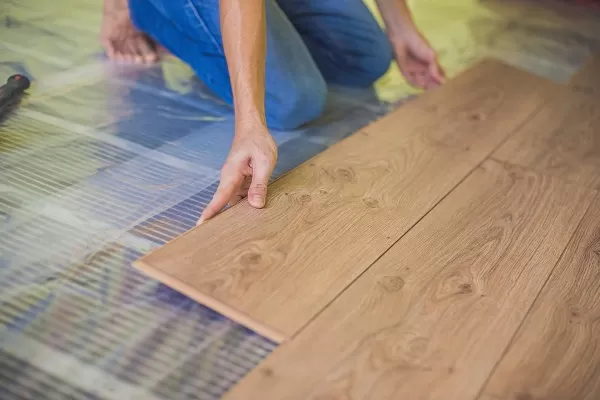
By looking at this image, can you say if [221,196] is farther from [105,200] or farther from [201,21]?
[201,21]

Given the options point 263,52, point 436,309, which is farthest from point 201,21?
point 436,309

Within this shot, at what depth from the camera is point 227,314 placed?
109 centimetres

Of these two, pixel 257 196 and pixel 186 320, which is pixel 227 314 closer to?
pixel 186 320

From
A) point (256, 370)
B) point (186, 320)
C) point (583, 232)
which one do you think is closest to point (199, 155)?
point (186, 320)

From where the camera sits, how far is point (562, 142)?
1853mm

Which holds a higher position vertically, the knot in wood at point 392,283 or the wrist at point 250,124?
the wrist at point 250,124

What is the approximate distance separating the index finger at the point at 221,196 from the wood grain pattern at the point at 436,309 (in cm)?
31

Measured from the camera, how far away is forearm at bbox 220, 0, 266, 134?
1.38 meters

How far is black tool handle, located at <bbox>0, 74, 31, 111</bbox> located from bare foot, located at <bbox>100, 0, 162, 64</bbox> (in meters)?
0.37

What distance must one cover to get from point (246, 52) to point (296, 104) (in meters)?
0.42

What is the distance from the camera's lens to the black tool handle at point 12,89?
1719 millimetres

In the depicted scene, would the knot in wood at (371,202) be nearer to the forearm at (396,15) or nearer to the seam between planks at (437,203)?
the seam between planks at (437,203)

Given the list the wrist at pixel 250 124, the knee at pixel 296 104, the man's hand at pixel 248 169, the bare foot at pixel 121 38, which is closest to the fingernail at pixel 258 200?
the man's hand at pixel 248 169

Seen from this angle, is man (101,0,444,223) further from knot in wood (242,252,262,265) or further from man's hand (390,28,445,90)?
knot in wood (242,252,262,265)
